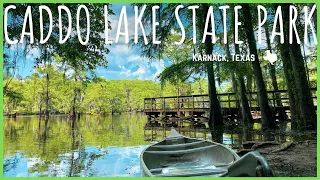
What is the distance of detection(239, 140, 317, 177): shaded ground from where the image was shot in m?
3.87

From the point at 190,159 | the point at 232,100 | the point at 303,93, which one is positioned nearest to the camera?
the point at 190,159

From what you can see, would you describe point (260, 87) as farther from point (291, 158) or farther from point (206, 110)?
point (206, 110)

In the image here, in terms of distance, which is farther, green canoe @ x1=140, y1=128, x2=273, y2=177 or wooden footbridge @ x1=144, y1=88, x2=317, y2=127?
wooden footbridge @ x1=144, y1=88, x2=317, y2=127

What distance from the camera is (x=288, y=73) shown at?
9.77 meters

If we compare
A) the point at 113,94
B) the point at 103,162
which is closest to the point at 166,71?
the point at 103,162

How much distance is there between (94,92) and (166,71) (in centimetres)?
3662

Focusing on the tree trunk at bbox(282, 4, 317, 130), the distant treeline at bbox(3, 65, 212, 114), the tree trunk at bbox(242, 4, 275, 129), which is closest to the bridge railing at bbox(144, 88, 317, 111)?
the distant treeline at bbox(3, 65, 212, 114)

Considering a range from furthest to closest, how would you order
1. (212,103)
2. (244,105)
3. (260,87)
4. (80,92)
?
(80,92), (212,103), (244,105), (260,87)

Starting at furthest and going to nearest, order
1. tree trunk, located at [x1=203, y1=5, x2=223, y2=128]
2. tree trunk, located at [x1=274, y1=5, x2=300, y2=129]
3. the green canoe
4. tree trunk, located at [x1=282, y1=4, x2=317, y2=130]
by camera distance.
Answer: tree trunk, located at [x1=203, y1=5, x2=223, y2=128], tree trunk, located at [x1=274, y1=5, x2=300, y2=129], tree trunk, located at [x1=282, y1=4, x2=317, y2=130], the green canoe

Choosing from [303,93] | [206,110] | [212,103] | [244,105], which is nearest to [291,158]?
[303,93]

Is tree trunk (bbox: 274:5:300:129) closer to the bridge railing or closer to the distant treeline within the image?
the bridge railing

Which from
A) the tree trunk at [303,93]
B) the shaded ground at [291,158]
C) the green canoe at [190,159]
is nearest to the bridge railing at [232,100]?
the tree trunk at [303,93]

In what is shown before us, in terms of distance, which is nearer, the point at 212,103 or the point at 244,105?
the point at 244,105

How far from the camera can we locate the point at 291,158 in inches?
183
